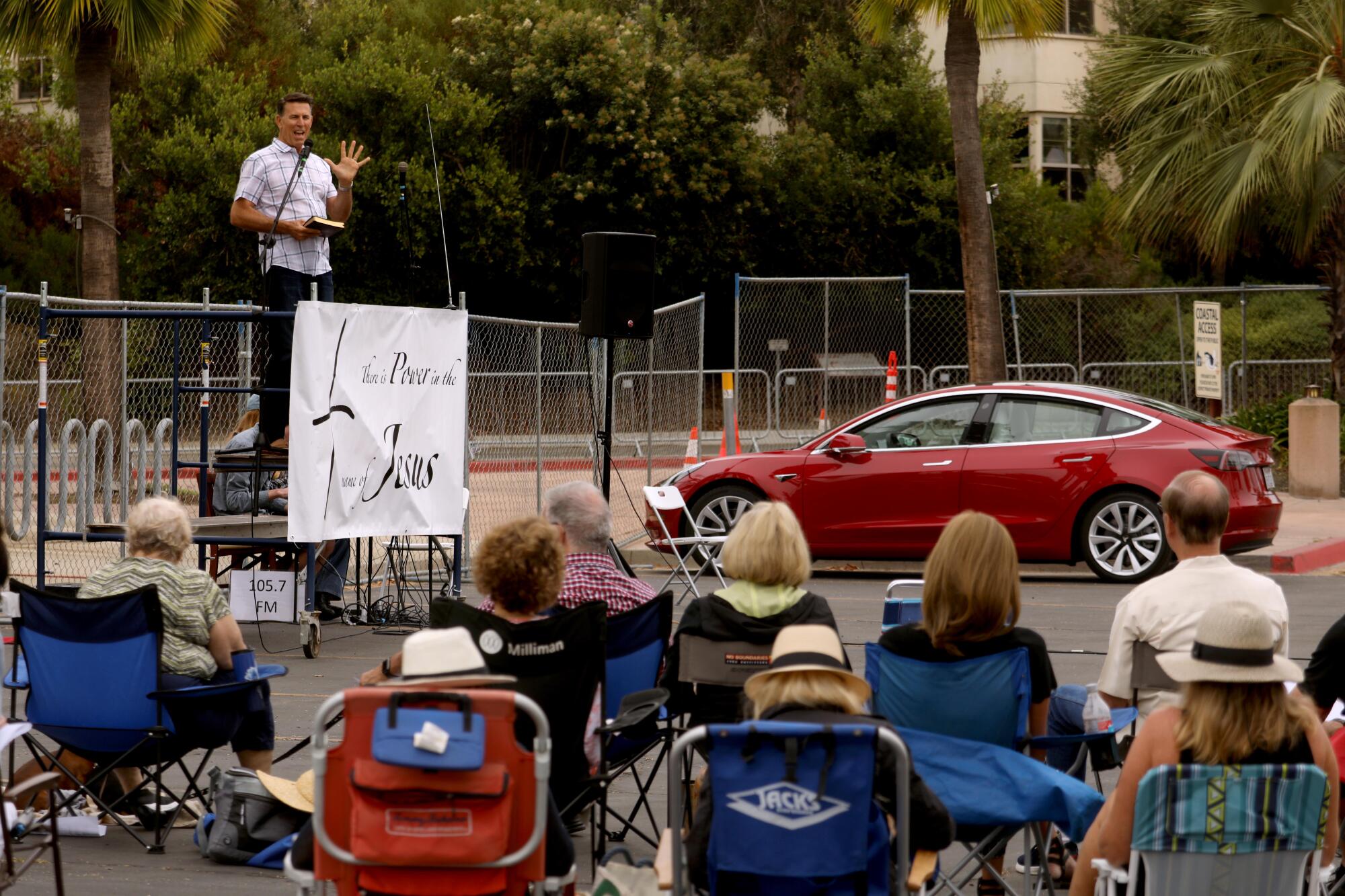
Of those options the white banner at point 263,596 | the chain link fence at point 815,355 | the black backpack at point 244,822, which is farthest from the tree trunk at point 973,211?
the black backpack at point 244,822

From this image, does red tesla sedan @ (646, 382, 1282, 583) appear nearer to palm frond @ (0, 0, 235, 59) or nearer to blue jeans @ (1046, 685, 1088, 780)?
blue jeans @ (1046, 685, 1088, 780)

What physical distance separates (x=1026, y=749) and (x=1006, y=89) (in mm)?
34266

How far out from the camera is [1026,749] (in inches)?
203

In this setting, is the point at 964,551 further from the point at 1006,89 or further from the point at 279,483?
the point at 1006,89

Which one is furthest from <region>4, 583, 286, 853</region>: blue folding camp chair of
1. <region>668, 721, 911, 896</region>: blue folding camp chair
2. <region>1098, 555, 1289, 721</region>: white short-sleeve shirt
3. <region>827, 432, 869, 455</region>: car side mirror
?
<region>827, 432, 869, 455</region>: car side mirror

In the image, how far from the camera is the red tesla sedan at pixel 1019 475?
1343cm

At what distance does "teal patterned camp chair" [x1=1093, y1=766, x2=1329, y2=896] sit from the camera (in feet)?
12.7

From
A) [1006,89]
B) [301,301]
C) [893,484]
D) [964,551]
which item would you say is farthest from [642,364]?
[1006,89]

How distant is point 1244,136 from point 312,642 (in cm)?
1445

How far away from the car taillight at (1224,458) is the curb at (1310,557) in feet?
5.77

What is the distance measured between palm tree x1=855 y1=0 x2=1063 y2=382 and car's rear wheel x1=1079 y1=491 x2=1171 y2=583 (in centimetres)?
726

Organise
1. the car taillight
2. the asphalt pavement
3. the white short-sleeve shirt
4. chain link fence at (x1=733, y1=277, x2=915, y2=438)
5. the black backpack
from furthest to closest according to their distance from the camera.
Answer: chain link fence at (x1=733, y1=277, x2=915, y2=438) → the car taillight → the black backpack → the asphalt pavement → the white short-sleeve shirt

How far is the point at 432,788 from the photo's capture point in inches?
158

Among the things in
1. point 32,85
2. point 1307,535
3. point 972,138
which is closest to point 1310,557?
point 1307,535
